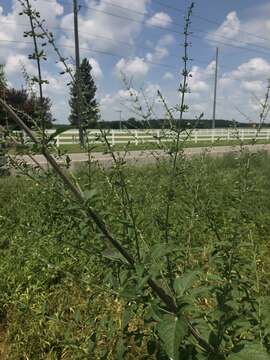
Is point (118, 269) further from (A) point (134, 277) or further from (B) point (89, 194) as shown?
(B) point (89, 194)

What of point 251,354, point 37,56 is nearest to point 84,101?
point 37,56

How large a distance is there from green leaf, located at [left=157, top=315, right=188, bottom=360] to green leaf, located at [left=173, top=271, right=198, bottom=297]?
15cm

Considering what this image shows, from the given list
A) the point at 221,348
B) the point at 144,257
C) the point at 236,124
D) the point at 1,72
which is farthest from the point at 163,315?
the point at 236,124

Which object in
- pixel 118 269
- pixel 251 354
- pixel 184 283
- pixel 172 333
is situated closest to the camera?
pixel 172 333

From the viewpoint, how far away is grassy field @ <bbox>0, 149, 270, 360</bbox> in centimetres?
184

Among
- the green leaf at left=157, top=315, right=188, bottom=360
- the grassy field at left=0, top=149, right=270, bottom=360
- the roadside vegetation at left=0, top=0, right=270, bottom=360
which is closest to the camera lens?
the green leaf at left=157, top=315, right=188, bottom=360

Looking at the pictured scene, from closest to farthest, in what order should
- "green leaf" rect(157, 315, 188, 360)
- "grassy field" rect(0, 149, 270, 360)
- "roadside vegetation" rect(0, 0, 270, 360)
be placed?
"green leaf" rect(157, 315, 188, 360), "roadside vegetation" rect(0, 0, 270, 360), "grassy field" rect(0, 149, 270, 360)

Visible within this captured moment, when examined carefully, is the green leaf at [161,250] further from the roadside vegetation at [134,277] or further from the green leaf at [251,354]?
the green leaf at [251,354]

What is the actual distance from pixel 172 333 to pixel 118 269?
466 millimetres

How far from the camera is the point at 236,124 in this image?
106 inches

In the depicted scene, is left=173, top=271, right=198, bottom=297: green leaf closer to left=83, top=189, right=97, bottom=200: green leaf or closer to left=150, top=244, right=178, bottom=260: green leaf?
left=150, top=244, right=178, bottom=260: green leaf

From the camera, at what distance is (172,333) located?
4.85ft

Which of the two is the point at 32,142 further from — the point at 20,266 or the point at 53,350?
the point at 20,266

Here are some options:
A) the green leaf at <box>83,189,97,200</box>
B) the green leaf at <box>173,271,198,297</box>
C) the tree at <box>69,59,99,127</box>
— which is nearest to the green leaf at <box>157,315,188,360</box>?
the green leaf at <box>173,271,198,297</box>
